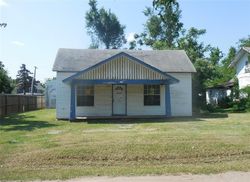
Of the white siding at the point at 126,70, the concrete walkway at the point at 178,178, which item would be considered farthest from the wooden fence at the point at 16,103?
the concrete walkway at the point at 178,178

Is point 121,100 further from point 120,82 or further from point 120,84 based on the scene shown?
point 120,82

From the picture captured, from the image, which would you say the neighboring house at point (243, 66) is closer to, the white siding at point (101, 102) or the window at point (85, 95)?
the white siding at point (101, 102)

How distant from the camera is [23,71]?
9019 centimetres

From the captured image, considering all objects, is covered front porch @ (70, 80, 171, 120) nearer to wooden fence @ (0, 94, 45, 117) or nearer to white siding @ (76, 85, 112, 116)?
white siding @ (76, 85, 112, 116)

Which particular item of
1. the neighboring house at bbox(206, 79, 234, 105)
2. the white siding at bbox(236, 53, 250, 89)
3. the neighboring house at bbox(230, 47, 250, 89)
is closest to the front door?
the neighboring house at bbox(230, 47, 250, 89)

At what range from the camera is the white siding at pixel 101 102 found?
24172mm

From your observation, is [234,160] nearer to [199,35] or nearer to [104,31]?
[199,35]

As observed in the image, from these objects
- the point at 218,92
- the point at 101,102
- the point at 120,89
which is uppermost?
the point at 218,92

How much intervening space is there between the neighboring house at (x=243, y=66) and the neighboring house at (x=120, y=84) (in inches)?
464

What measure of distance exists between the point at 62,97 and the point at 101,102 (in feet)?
7.73

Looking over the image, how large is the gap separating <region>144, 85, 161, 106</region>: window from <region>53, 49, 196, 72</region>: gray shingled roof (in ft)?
4.65

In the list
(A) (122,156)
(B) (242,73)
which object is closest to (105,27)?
(B) (242,73)

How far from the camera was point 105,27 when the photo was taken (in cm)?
6806

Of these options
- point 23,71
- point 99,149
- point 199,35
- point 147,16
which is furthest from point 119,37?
point 99,149
